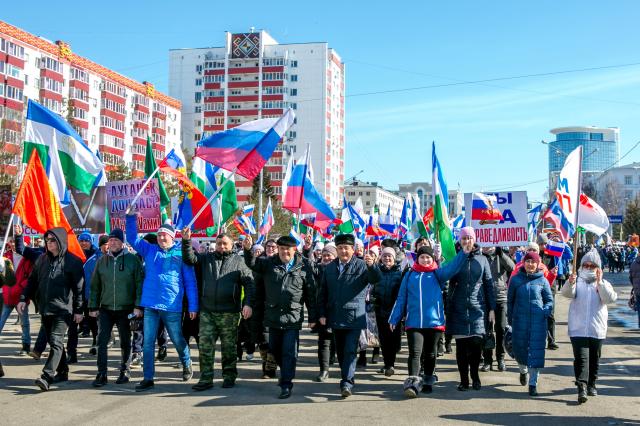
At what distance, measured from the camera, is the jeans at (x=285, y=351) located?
8.22 meters

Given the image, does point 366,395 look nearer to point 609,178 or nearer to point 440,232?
point 440,232

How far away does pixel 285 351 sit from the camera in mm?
8336

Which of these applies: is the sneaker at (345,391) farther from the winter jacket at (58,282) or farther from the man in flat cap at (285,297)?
the winter jacket at (58,282)

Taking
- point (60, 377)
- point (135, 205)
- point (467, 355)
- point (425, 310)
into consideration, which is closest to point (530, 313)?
point (467, 355)

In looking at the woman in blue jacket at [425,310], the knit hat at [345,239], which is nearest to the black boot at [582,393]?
the woman in blue jacket at [425,310]

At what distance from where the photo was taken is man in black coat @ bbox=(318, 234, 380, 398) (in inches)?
332

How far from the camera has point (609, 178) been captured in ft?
451

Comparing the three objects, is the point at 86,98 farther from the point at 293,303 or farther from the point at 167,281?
the point at 293,303

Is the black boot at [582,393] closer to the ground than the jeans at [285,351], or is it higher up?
closer to the ground

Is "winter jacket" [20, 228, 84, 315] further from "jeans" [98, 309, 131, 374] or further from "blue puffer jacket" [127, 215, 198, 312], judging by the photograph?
"blue puffer jacket" [127, 215, 198, 312]

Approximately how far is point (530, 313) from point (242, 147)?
15.6 ft

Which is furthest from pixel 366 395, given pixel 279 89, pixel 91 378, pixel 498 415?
pixel 279 89

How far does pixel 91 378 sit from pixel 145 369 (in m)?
1.15

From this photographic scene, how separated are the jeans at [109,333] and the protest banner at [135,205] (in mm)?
2864
